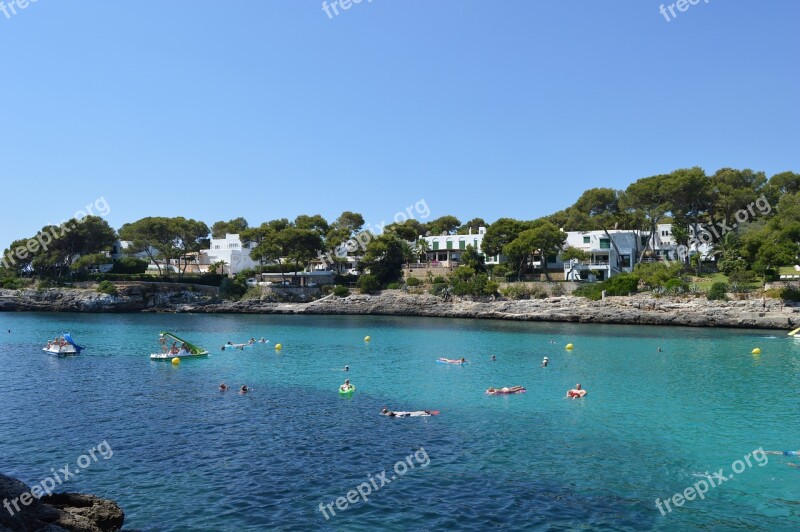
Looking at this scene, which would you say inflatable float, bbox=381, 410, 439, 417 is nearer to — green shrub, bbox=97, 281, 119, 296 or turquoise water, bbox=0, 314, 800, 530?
turquoise water, bbox=0, 314, 800, 530

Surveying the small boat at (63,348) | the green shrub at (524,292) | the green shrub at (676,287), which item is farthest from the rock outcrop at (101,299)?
the green shrub at (676,287)

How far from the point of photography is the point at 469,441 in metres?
24.4

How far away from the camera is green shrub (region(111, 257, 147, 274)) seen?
372 ft

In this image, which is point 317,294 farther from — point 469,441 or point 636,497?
point 636,497

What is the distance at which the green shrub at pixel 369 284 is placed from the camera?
3960 inches

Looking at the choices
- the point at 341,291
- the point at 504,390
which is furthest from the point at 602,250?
the point at 504,390

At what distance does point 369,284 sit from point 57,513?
86474 millimetres

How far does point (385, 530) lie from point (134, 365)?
33.6 m
